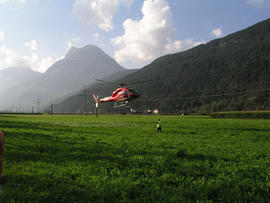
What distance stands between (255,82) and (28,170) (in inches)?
9088

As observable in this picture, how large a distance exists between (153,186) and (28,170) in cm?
441

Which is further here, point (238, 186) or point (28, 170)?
point (28, 170)

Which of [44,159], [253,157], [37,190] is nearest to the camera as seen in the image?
[37,190]

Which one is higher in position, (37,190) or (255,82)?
(255,82)

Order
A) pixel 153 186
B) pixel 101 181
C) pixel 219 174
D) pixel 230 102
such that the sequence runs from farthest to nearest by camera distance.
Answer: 1. pixel 230 102
2. pixel 219 174
3. pixel 101 181
4. pixel 153 186

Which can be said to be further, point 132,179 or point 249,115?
point 249,115

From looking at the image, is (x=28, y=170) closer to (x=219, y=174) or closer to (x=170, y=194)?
(x=170, y=194)

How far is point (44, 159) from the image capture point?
7.39 metres

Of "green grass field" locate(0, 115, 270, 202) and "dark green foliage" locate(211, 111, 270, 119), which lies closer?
"green grass field" locate(0, 115, 270, 202)

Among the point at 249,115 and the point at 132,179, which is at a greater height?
the point at 249,115

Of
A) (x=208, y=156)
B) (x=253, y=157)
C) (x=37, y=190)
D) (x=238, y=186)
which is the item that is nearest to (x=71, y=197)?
(x=37, y=190)

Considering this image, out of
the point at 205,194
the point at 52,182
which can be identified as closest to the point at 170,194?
the point at 205,194

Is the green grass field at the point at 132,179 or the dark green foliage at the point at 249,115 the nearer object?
the green grass field at the point at 132,179

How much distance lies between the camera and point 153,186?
16.0 ft
